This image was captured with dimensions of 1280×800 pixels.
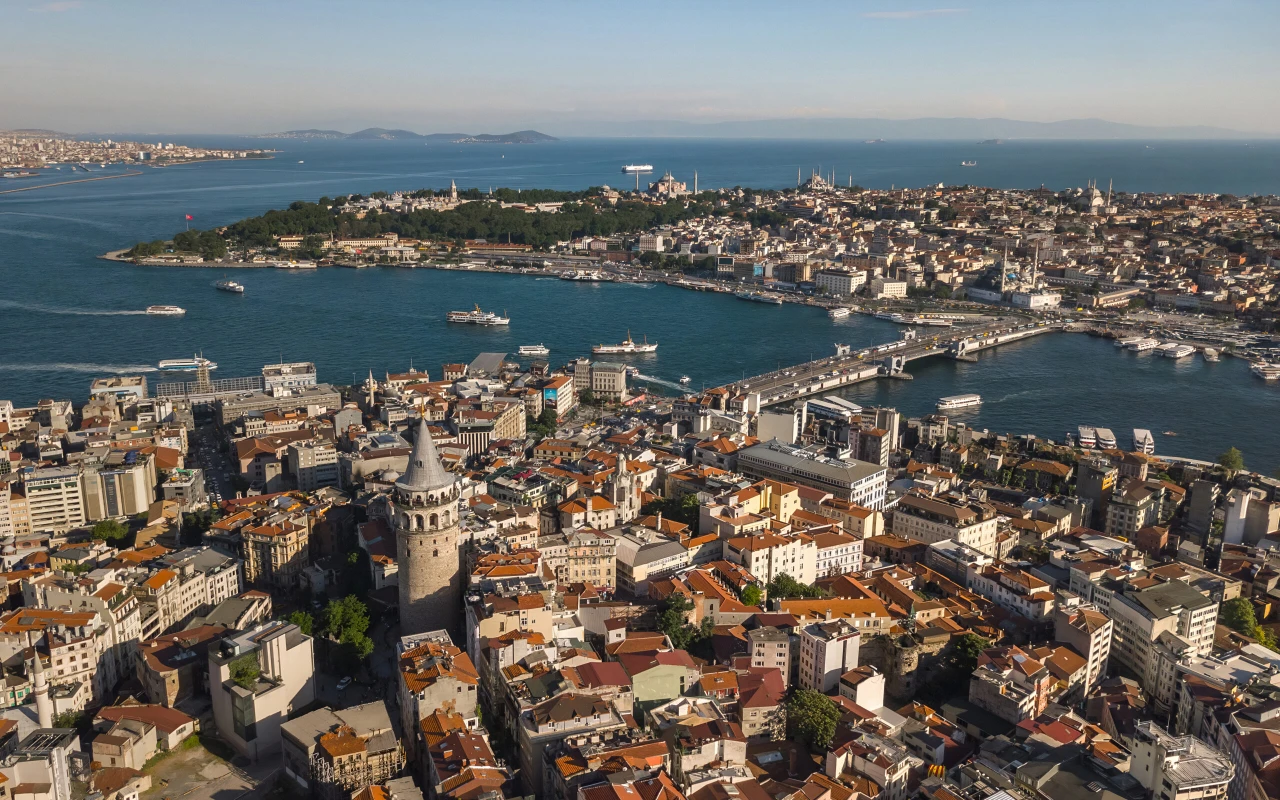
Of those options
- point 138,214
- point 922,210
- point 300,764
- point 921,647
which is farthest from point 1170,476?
point 138,214

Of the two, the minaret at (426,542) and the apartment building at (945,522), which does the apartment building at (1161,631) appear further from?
the minaret at (426,542)

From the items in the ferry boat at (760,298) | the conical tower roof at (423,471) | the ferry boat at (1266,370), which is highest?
the conical tower roof at (423,471)

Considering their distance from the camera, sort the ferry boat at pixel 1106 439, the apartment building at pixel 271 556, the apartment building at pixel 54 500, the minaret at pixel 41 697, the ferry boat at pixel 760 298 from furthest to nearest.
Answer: the ferry boat at pixel 760 298, the ferry boat at pixel 1106 439, the apartment building at pixel 54 500, the apartment building at pixel 271 556, the minaret at pixel 41 697

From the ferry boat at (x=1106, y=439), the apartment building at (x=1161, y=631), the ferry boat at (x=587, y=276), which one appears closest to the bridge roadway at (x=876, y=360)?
the ferry boat at (x=1106, y=439)

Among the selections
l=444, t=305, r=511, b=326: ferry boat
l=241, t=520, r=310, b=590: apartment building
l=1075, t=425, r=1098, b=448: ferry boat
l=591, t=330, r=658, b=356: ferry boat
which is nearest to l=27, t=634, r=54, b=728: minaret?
l=241, t=520, r=310, b=590: apartment building

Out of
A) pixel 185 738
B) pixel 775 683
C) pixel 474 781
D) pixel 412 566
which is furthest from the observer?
pixel 412 566

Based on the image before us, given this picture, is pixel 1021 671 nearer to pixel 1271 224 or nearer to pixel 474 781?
pixel 474 781

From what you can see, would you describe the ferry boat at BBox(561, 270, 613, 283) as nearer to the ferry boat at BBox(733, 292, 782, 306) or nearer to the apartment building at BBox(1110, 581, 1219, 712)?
the ferry boat at BBox(733, 292, 782, 306)
